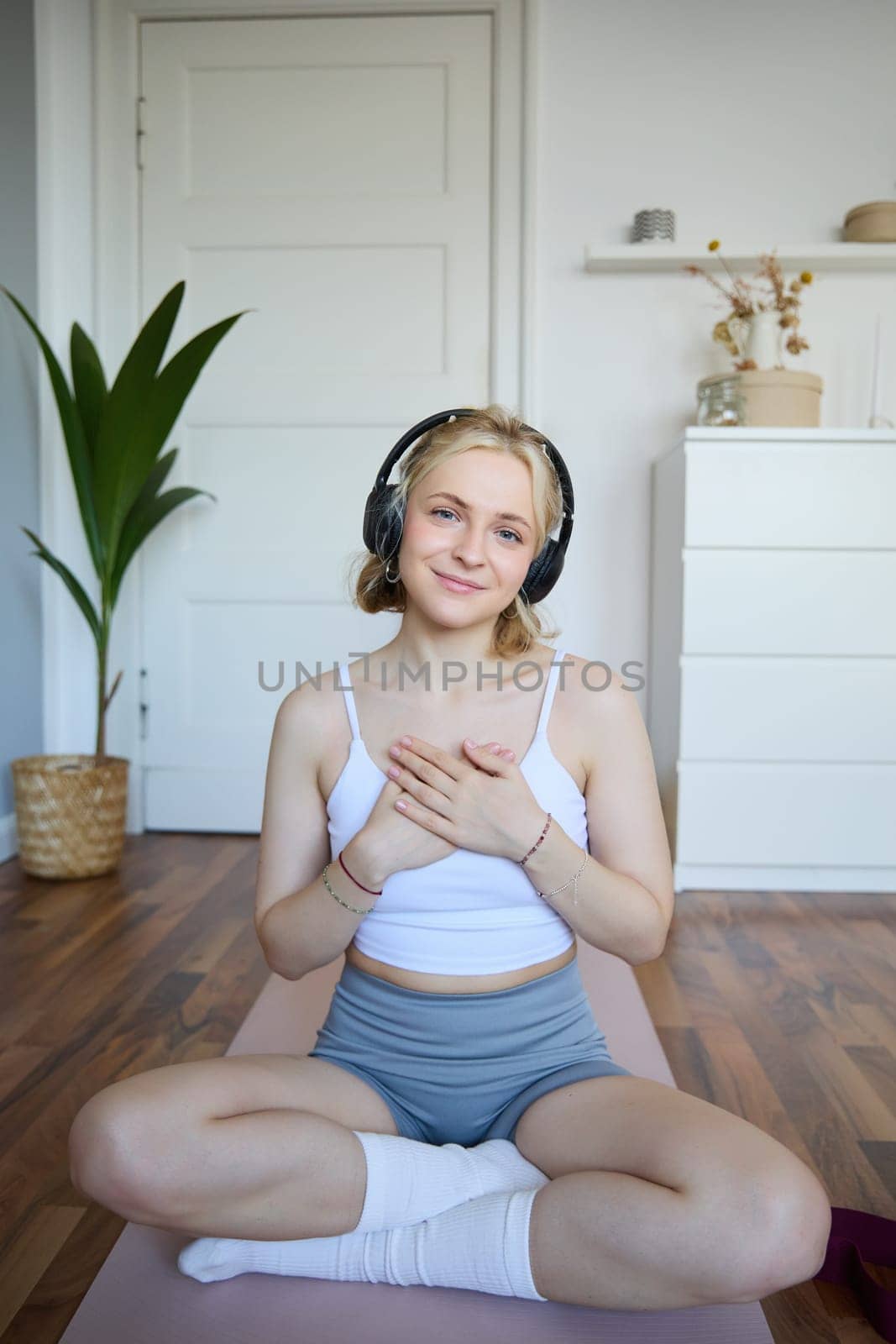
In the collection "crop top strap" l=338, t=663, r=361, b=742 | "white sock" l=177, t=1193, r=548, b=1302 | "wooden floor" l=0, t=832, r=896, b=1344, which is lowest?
"wooden floor" l=0, t=832, r=896, b=1344

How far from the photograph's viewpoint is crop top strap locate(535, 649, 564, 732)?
1.17m

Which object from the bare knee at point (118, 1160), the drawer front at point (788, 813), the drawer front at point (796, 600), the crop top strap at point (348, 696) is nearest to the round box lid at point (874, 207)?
the drawer front at point (796, 600)

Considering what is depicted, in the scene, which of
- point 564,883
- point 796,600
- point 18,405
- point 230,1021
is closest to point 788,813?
point 796,600

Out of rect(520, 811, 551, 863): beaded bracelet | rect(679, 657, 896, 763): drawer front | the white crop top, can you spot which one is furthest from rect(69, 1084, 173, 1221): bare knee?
rect(679, 657, 896, 763): drawer front

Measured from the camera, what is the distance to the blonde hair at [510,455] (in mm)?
1162

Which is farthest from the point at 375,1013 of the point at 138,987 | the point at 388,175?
the point at 388,175

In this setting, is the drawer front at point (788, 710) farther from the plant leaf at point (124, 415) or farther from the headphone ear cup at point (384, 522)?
the headphone ear cup at point (384, 522)

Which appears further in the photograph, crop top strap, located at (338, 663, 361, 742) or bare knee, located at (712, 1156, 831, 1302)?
crop top strap, located at (338, 663, 361, 742)

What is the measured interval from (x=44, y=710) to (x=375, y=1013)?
2.26 metres

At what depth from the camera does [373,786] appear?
116 cm

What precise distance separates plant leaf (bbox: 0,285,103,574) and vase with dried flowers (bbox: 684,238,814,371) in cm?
166

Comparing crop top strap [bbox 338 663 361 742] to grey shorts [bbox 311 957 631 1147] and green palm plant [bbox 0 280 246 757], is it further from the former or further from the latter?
green palm plant [bbox 0 280 246 757]

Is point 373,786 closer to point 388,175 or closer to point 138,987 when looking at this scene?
point 138,987

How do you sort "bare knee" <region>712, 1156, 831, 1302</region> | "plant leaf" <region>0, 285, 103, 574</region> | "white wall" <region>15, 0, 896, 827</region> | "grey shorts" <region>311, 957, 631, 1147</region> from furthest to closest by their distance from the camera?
1. "white wall" <region>15, 0, 896, 827</region>
2. "plant leaf" <region>0, 285, 103, 574</region>
3. "grey shorts" <region>311, 957, 631, 1147</region>
4. "bare knee" <region>712, 1156, 831, 1302</region>
